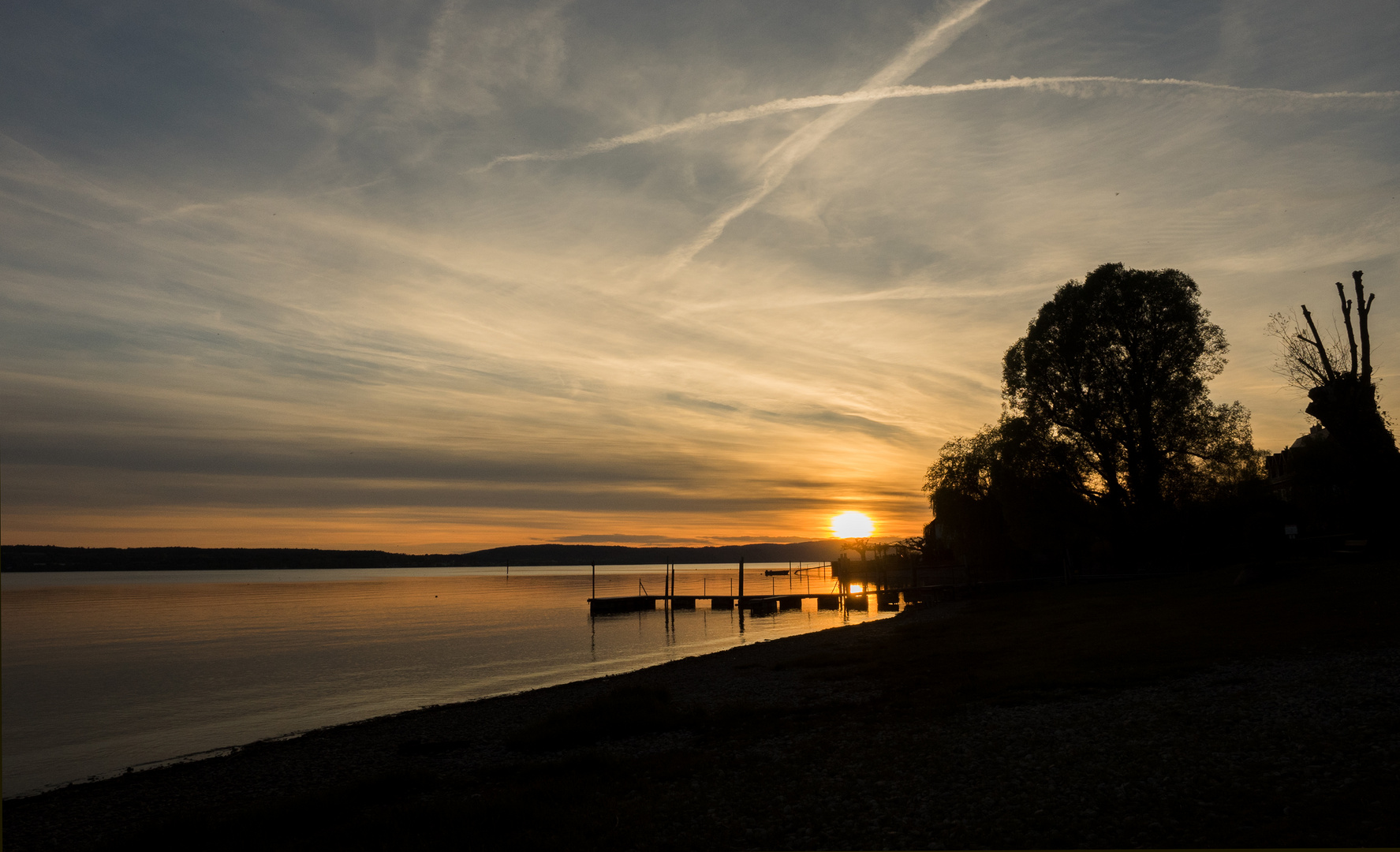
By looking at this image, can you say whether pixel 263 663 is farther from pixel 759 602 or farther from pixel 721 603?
pixel 721 603

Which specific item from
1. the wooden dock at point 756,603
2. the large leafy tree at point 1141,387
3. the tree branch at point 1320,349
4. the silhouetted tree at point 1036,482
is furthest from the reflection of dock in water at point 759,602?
the tree branch at point 1320,349

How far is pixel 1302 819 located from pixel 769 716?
12437 mm

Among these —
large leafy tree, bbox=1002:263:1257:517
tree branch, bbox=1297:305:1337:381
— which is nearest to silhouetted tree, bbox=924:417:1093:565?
large leafy tree, bbox=1002:263:1257:517

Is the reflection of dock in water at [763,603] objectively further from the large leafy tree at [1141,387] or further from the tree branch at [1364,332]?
the tree branch at [1364,332]

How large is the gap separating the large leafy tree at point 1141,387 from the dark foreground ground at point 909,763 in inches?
670

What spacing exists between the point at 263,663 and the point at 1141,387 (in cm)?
5626

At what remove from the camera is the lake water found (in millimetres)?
31172

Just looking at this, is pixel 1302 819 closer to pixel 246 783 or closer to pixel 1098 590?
pixel 246 783

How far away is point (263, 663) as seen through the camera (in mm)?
53000

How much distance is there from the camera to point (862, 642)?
3769cm

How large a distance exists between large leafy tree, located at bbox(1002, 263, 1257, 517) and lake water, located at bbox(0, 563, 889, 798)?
29497 mm

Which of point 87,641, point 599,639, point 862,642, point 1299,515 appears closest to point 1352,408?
point 862,642

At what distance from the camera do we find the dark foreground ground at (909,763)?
10266mm

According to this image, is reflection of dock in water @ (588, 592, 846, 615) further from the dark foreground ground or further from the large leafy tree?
the dark foreground ground
